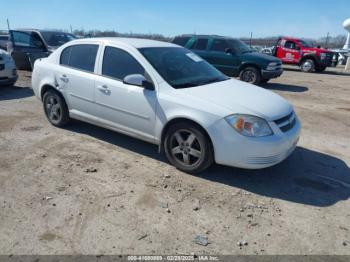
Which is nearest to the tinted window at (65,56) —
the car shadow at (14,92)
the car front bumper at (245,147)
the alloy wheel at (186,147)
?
the alloy wheel at (186,147)

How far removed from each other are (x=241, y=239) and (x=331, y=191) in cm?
164

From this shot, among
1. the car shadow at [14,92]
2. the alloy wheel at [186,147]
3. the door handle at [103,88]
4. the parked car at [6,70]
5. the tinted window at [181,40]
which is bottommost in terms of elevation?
the car shadow at [14,92]

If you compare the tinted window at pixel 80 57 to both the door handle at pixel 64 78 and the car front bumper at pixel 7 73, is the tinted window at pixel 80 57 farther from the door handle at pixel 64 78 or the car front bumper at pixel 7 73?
the car front bumper at pixel 7 73

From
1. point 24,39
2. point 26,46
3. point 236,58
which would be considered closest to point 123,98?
point 236,58

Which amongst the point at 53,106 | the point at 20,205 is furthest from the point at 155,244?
the point at 53,106

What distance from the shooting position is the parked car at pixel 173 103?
3.78m

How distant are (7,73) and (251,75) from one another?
26.3 ft

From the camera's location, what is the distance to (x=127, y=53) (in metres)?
4.59

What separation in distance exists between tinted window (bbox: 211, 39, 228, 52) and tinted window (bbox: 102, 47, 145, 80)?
7.98 metres

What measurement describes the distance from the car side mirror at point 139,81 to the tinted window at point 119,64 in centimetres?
16

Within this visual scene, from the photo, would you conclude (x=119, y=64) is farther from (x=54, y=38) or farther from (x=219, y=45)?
(x=54, y=38)

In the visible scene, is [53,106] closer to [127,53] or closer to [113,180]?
[127,53]

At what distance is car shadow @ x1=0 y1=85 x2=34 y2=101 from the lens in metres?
8.36

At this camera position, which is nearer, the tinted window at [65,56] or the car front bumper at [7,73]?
the tinted window at [65,56]
